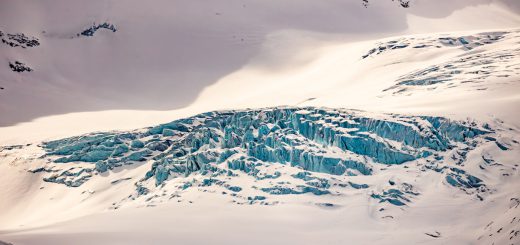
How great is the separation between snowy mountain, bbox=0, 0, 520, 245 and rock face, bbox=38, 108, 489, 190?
0.67ft

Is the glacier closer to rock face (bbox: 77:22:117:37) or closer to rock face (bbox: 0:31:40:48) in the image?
rock face (bbox: 0:31:40:48)

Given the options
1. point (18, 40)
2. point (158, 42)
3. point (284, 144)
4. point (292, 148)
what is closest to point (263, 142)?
point (284, 144)

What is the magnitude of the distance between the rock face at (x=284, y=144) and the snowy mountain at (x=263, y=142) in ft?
0.67

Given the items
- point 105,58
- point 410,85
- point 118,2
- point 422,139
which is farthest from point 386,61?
point 118,2

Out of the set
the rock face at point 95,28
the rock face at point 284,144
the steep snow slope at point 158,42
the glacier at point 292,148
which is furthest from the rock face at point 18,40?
the rock face at point 284,144

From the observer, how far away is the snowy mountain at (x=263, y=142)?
293 ft

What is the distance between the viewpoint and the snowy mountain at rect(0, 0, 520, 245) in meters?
89.4

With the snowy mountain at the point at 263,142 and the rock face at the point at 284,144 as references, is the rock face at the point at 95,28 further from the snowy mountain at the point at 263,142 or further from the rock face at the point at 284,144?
the rock face at the point at 284,144

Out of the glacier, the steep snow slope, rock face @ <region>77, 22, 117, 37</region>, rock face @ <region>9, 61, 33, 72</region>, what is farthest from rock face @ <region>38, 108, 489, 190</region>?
rock face @ <region>77, 22, 117, 37</region>

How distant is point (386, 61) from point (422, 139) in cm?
4731

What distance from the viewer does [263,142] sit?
10238cm

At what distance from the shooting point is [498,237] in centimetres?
8031

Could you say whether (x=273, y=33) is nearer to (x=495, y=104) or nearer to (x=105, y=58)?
(x=105, y=58)

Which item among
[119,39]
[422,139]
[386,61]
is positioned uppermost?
[119,39]
